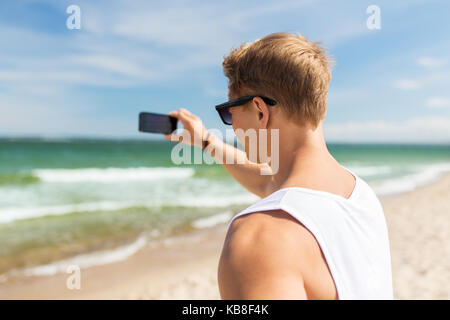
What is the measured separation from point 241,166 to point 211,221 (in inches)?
270

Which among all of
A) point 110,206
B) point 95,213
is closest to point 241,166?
point 95,213

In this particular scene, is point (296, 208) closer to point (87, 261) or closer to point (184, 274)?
point (184, 274)

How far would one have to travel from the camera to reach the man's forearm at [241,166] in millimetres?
1923

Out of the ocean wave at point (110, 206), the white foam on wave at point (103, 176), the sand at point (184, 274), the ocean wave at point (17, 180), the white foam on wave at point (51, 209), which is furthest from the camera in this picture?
the white foam on wave at point (103, 176)

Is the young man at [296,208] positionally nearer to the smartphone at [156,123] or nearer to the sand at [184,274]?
the smartphone at [156,123]

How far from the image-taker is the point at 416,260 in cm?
565

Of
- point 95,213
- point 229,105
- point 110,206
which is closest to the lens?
point 229,105

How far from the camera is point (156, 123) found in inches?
72.9

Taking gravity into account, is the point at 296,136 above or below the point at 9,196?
above

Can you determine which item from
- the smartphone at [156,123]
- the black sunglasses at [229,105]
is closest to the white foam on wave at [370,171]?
the smartphone at [156,123]

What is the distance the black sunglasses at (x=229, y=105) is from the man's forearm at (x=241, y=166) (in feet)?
1.98
